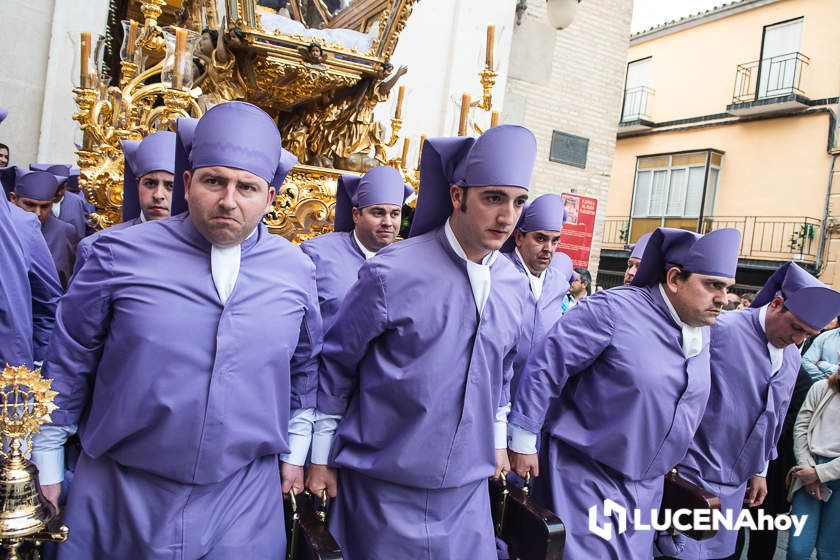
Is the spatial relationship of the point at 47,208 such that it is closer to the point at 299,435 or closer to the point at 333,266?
the point at 333,266

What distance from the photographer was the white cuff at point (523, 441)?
10.2 ft

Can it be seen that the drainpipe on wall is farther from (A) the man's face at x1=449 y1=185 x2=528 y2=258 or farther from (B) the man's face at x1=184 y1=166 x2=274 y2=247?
(B) the man's face at x1=184 y1=166 x2=274 y2=247

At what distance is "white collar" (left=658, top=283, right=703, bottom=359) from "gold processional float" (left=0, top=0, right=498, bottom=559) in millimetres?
2423

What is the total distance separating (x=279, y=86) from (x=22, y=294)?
8.72 feet

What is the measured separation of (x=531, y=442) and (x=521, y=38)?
782cm

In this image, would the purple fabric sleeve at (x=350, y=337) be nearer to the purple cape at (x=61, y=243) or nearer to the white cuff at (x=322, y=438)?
the white cuff at (x=322, y=438)

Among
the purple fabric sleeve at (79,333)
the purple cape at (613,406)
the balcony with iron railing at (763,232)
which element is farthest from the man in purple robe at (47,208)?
the balcony with iron railing at (763,232)

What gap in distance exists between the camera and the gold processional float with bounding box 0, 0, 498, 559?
14.5 ft

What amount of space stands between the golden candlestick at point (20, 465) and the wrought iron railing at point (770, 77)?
59.8 feet

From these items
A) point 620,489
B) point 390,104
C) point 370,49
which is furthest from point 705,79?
point 620,489

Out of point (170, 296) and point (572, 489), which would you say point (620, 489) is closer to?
point (572, 489)

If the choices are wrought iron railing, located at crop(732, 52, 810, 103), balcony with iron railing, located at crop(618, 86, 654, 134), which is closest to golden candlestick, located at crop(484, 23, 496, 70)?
wrought iron railing, located at crop(732, 52, 810, 103)

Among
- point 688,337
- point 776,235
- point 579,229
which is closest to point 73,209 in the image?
point 688,337

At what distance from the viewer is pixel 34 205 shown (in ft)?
14.8
